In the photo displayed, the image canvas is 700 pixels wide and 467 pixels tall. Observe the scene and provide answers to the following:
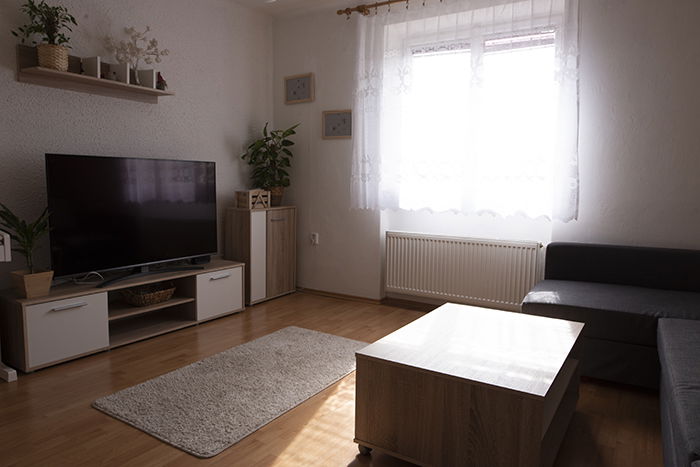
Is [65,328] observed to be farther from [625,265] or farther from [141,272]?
[625,265]

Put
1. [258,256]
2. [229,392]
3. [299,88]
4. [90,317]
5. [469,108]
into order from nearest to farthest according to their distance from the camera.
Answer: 1. [229,392]
2. [90,317]
3. [469,108]
4. [258,256]
5. [299,88]

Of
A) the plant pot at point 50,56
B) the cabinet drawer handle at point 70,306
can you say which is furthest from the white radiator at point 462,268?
the plant pot at point 50,56

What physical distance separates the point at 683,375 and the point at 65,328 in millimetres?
3036

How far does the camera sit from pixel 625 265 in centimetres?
313

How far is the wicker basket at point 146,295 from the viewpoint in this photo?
3.39m

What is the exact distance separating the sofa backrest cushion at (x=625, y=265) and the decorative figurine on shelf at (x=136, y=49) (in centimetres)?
314

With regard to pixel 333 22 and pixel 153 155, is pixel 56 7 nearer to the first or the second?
pixel 153 155

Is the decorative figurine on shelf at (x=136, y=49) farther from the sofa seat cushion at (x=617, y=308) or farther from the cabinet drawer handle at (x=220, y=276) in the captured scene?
the sofa seat cushion at (x=617, y=308)

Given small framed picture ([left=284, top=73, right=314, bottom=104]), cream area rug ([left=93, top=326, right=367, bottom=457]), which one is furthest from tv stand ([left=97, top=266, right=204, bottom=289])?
small framed picture ([left=284, top=73, right=314, bottom=104])

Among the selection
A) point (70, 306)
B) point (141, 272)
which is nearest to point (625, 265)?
point (141, 272)

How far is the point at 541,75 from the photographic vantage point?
11.3ft

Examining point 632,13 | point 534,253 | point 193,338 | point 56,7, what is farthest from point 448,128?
point 56,7

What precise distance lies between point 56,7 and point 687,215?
4.11 metres

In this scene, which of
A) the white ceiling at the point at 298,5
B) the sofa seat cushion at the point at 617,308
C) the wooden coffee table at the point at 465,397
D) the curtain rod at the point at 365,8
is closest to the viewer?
the wooden coffee table at the point at 465,397
